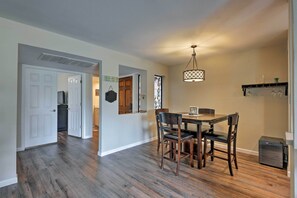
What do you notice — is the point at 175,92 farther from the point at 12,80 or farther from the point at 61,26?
the point at 12,80

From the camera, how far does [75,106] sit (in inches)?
197

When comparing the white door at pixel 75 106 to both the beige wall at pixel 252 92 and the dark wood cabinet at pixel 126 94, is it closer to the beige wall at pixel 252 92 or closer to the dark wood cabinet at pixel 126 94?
the dark wood cabinet at pixel 126 94

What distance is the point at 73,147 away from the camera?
397cm

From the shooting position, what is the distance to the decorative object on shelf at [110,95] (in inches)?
136

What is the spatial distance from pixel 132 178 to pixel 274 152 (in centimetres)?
255

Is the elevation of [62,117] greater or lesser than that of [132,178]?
greater

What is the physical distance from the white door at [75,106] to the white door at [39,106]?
64 cm

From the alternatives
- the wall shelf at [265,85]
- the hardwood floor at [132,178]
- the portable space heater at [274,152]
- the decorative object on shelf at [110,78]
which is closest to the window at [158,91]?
the decorative object on shelf at [110,78]

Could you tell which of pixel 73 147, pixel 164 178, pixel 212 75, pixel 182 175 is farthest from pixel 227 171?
A: pixel 73 147

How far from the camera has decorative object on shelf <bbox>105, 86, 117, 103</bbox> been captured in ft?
11.3

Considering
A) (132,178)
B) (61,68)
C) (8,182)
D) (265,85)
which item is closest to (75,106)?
(61,68)

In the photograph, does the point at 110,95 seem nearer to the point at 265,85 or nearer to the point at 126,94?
the point at 126,94

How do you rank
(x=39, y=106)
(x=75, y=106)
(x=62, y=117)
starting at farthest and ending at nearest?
(x=62, y=117) < (x=75, y=106) < (x=39, y=106)

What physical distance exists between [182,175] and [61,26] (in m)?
2.96
